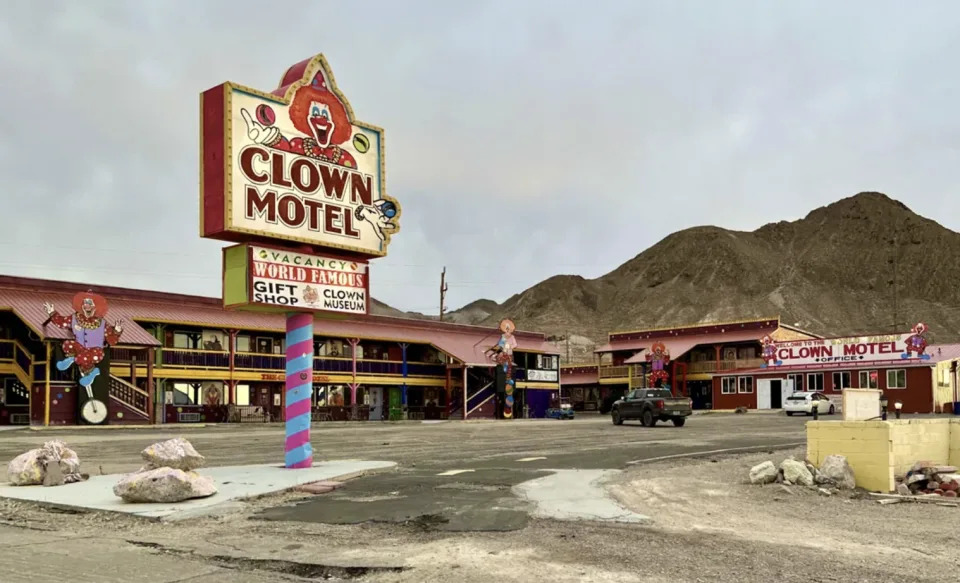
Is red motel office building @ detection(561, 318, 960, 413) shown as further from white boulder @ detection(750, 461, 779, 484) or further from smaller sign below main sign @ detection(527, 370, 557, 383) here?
white boulder @ detection(750, 461, 779, 484)

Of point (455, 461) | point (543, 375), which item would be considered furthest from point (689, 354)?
point (455, 461)

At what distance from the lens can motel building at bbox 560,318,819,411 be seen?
65375 millimetres

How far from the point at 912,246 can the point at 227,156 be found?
206154 millimetres

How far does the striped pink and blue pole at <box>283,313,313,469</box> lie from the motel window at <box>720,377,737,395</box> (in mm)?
Answer: 52341

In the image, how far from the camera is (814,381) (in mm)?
59375

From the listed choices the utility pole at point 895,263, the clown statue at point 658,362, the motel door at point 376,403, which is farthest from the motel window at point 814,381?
the utility pole at point 895,263

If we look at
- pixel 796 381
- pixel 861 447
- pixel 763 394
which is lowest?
pixel 763 394

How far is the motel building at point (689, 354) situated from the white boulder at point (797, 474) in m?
50.6

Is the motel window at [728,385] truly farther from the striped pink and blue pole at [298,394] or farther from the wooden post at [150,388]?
the striped pink and blue pole at [298,394]

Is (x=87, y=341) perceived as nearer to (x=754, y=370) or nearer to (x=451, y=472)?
(x=451, y=472)

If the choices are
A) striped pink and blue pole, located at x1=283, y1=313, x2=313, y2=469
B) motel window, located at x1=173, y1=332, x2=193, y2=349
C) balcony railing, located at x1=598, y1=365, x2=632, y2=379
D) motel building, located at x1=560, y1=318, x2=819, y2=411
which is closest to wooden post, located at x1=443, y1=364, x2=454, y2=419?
motel building, located at x1=560, y1=318, x2=819, y2=411

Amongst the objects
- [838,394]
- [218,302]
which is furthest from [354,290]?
[838,394]

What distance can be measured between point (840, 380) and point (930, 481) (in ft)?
154

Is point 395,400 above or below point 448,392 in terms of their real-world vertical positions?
below
